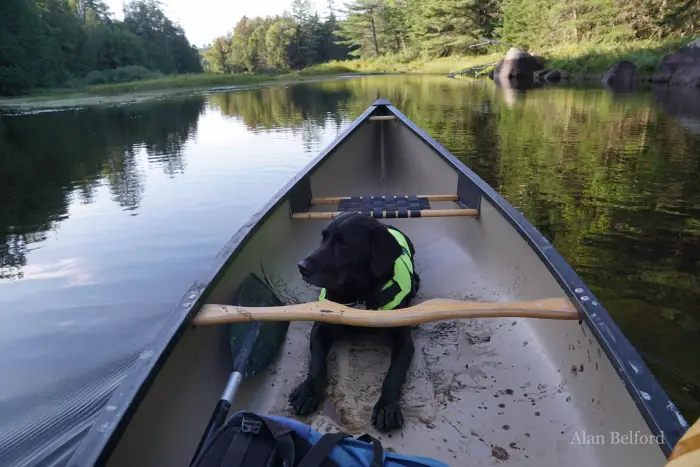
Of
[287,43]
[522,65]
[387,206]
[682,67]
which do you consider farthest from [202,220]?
[287,43]

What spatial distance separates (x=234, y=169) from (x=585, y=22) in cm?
2608

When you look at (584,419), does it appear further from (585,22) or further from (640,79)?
(585,22)

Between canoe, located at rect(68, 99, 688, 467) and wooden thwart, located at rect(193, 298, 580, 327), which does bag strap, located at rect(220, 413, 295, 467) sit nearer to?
canoe, located at rect(68, 99, 688, 467)

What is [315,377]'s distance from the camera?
215 cm

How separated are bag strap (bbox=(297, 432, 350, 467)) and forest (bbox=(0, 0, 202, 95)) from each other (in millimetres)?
42278

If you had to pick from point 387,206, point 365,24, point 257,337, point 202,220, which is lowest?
point 202,220

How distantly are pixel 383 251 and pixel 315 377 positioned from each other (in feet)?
2.32

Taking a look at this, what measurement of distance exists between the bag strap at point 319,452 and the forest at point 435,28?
23.8 metres

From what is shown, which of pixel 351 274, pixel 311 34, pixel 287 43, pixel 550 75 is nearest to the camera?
pixel 351 274

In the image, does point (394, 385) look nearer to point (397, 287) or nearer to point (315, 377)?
point (315, 377)

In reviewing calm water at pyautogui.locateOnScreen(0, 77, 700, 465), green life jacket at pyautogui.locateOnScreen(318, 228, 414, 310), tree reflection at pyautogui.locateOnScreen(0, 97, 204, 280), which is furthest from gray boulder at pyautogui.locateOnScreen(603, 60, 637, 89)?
green life jacket at pyautogui.locateOnScreen(318, 228, 414, 310)

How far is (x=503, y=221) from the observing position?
2.96m

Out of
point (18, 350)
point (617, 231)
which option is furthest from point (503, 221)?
point (18, 350)

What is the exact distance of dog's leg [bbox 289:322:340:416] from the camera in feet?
6.80
